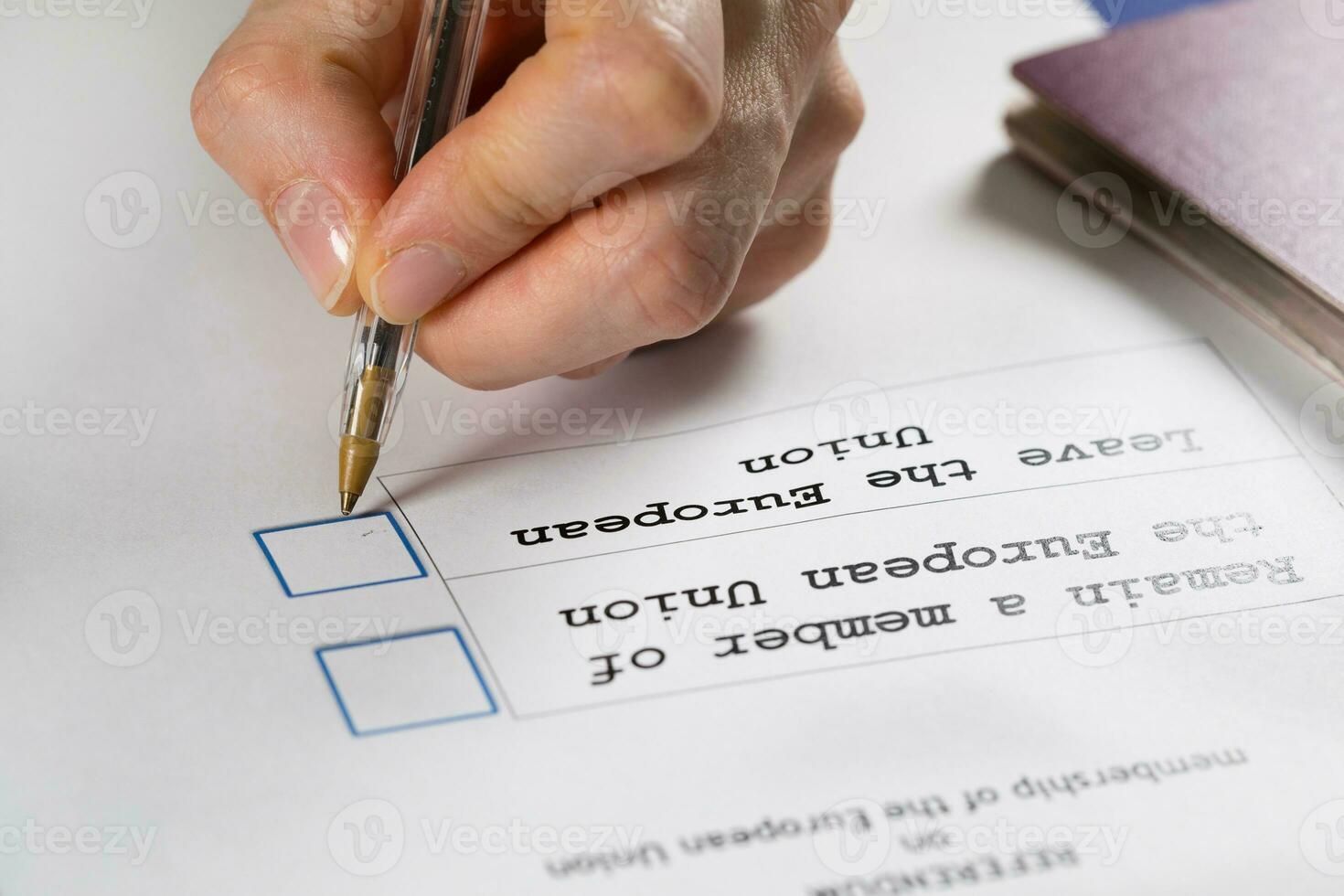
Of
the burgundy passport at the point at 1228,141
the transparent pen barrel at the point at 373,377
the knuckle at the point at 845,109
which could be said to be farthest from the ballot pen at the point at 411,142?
the burgundy passport at the point at 1228,141

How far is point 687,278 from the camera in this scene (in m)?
0.58

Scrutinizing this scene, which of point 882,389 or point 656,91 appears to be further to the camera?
point 882,389

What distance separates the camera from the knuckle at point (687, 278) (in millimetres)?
568

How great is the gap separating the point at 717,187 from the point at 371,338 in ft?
0.64

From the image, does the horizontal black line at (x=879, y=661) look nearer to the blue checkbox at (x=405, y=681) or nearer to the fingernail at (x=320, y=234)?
the blue checkbox at (x=405, y=681)

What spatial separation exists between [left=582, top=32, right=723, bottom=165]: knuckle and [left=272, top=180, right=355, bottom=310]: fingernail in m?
0.16

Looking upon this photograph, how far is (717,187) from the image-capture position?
581mm

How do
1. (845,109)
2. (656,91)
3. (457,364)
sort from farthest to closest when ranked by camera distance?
(845,109)
(457,364)
(656,91)

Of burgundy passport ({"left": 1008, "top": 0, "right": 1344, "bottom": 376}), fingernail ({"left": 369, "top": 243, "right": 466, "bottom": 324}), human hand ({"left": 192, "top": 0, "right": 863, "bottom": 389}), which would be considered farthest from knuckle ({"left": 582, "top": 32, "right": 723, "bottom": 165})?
burgundy passport ({"left": 1008, "top": 0, "right": 1344, "bottom": 376})

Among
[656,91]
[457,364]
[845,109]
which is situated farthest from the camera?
[845,109]

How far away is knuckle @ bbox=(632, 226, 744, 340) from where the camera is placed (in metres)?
0.57

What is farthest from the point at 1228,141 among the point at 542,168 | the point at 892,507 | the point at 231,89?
the point at 231,89

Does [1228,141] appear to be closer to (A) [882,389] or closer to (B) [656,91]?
(A) [882,389]

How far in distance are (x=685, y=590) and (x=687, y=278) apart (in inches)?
6.1
